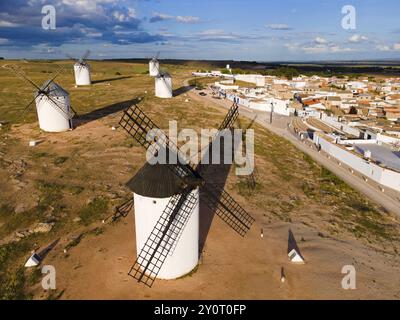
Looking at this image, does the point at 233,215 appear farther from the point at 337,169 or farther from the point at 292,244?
the point at 337,169

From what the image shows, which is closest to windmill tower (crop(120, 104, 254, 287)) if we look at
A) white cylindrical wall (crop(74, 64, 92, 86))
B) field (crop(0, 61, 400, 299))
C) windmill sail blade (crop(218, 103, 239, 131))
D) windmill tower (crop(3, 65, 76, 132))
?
field (crop(0, 61, 400, 299))

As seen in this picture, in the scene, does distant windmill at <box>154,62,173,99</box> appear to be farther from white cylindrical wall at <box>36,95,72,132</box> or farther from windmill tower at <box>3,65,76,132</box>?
white cylindrical wall at <box>36,95,72,132</box>

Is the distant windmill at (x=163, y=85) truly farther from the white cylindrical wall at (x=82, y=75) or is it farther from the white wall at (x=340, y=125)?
the white wall at (x=340, y=125)

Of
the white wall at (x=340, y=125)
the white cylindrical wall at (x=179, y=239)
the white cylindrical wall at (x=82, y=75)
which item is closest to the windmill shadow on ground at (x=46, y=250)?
the white cylindrical wall at (x=179, y=239)
